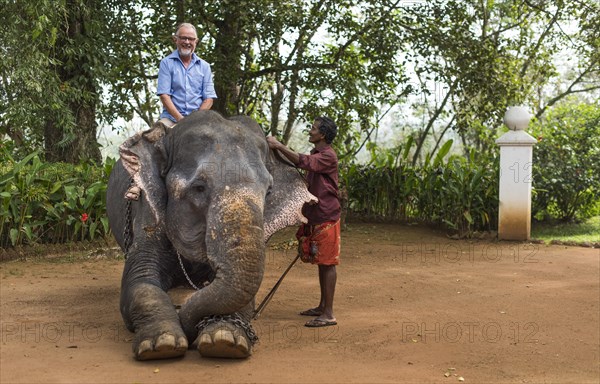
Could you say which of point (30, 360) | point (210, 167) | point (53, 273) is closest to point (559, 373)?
point (210, 167)

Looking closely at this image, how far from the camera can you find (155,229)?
5.57 m

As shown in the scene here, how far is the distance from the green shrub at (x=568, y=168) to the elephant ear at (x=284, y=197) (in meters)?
6.95

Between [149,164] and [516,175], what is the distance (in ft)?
22.4

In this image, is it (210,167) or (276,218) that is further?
(276,218)

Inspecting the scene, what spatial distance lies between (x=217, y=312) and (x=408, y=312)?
92.1 inches

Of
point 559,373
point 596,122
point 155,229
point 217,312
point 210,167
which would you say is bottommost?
point 559,373

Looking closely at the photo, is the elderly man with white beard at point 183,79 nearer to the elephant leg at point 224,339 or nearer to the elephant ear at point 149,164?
the elephant ear at point 149,164

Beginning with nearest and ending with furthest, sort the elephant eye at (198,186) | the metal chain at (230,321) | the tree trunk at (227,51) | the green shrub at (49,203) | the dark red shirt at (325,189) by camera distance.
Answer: the metal chain at (230,321)
the elephant eye at (198,186)
the dark red shirt at (325,189)
the green shrub at (49,203)
the tree trunk at (227,51)

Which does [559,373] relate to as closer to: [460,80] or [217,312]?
[217,312]

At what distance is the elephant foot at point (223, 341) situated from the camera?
4.67 meters

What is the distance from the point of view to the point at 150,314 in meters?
4.96

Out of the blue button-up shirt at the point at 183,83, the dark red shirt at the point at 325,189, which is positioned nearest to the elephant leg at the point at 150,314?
the dark red shirt at the point at 325,189

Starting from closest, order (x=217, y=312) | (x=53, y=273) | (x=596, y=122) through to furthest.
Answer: (x=217, y=312), (x=53, y=273), (x=596, y=122)

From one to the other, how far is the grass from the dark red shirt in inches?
229
